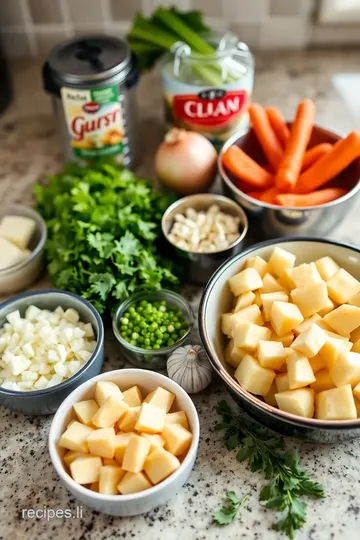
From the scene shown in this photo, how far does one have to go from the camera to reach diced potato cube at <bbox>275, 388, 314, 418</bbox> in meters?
0.99

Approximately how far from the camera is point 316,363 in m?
1.05

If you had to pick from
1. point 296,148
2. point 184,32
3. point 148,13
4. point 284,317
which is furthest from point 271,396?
point 148,13

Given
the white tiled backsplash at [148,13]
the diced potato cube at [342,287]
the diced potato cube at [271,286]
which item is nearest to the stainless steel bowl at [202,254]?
the diced potato cube at [271,286]

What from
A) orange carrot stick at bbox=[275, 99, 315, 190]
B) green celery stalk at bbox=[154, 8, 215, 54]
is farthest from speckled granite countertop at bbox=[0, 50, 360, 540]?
green celery stalk at bbox=[154, 8, 215, 54]

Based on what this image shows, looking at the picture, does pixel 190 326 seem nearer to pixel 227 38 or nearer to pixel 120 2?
pixel 227 38

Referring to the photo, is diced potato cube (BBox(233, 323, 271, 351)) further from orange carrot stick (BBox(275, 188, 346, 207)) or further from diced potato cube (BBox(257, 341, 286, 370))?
orange carrot stick (BBox(275, 188, 346, 207))

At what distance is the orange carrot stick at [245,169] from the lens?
1.36 meters

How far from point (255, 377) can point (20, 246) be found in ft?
2.09

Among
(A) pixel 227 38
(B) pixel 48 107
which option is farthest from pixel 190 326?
(B) pixel 48 107

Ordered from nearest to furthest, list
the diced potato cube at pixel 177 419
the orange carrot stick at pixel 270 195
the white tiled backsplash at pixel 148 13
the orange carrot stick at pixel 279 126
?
the diced potato cube at pixel 177 419, the orange carrot stick at pixel 270 195, the orange carrot stick at pixel 279 126, the white tiled backsplash at pixel 148 13

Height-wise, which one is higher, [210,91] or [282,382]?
[210,91]

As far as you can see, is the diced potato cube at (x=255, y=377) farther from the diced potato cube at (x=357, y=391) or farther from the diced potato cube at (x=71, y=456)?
the diced potato cube at (x=71, y=456)

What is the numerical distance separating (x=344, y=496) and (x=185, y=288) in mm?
557

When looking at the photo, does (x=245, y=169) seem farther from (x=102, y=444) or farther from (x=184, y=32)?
(x=102, y=444)
